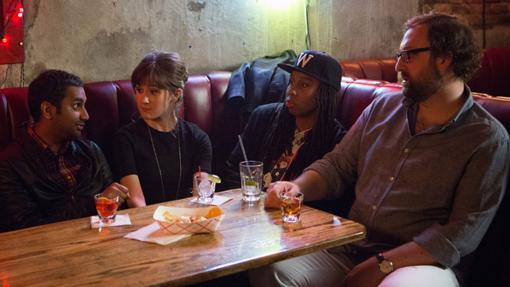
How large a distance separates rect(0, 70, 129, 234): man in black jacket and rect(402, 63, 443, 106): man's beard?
3.71 feet

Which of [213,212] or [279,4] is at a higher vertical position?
[279,4]

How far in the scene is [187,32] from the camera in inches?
133

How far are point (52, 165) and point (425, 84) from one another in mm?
1483

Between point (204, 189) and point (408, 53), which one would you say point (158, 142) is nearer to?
point (204, 189)

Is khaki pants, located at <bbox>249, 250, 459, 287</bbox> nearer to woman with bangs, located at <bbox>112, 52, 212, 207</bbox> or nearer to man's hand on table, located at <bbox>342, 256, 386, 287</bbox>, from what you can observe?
man's hand on table, located at <bbox>342, 256, 386, 287</bbox>

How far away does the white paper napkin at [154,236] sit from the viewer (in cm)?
161

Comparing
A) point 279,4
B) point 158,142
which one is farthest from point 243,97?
point 279,4

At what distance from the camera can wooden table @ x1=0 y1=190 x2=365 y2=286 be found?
55.1 inches

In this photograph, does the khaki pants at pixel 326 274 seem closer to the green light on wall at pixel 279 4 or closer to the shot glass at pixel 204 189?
the shot glass at pixel 204 189

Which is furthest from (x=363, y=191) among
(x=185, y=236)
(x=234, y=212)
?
(x=185, y=236)

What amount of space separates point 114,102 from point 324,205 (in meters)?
1.14

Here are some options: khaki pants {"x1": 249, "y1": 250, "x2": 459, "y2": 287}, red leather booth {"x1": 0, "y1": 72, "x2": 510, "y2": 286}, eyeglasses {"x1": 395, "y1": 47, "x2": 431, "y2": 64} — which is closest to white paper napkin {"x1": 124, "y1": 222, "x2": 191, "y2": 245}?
khaki pants {"x1": 249, "y1": 250, "x2": 459, "y2": 287}

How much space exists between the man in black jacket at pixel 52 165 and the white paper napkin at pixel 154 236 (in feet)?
1.37

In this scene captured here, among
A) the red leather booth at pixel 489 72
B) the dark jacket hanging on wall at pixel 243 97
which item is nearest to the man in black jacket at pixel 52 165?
the dark jacket hanging on wall at pixel 243 97
